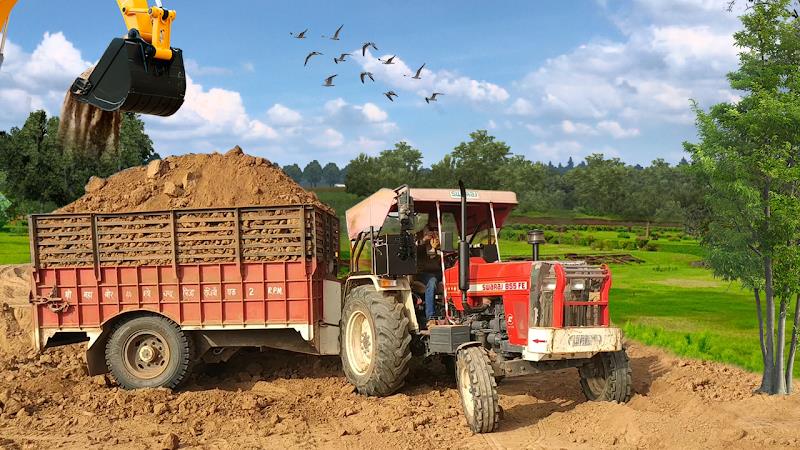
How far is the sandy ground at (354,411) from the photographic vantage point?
6434 millimetres

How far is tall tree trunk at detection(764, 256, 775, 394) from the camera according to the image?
8781 mm

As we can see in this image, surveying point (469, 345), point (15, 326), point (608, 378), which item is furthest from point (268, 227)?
point (15, 326)

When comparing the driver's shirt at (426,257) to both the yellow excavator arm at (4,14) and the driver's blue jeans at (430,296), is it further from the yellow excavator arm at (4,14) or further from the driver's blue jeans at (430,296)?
the yellow excavator arm at (4,14)

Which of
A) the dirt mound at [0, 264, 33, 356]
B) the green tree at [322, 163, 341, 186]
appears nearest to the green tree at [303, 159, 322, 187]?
the green tree at [322, 163, 341, 186]

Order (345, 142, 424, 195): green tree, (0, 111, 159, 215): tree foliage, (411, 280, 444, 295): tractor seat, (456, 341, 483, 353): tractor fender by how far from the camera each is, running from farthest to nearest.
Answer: (345, 142, 424, 195): green tree, (0, 111, 159, 215): tree foliage, (411, 280, 444, 295): tractor seat, (456, 341, 483, 353): tractor fender

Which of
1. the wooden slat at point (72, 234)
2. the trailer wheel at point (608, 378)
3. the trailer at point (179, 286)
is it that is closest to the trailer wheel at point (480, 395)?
the trailer wheel at point (608, 378)

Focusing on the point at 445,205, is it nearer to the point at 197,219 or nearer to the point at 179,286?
the point at 197,219

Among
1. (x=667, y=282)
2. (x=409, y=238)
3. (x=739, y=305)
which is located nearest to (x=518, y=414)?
(x=409, y=238)

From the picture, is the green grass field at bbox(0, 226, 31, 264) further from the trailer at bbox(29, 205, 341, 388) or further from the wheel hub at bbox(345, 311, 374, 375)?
the wheel hub at bbox(345, 311, 374, 375)

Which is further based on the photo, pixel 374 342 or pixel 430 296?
pixel 430 296

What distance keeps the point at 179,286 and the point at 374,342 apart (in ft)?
9.06

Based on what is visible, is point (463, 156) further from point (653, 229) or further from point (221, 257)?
point (221, 257)

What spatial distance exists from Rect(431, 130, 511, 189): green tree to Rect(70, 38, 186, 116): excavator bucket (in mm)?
31922

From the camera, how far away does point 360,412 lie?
25.1 ft
